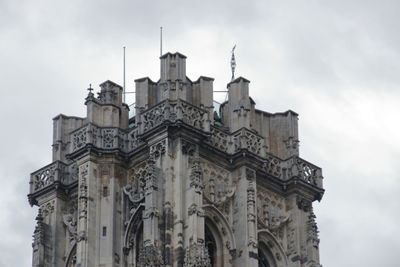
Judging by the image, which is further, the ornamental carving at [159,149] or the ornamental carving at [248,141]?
the ornamental carving at [248,141]

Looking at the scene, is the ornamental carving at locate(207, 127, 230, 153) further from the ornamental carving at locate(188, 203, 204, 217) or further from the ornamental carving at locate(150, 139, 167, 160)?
the ornamental carving at locate(188, 203, 204, 217)

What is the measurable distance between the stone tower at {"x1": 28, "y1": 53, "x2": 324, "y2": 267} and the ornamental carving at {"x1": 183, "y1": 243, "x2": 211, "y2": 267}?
1.6 inches

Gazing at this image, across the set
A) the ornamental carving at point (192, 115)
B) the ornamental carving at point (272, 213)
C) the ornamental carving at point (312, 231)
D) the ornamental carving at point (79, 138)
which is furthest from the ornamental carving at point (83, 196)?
the ornamental carving at point (312, 231)

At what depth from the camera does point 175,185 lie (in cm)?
6122

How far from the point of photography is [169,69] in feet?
209

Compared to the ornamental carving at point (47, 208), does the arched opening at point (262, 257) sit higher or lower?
lower

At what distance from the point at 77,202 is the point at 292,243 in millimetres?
6881

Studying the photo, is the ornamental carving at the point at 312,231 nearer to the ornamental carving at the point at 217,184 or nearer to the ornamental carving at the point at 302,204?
the ornamental carving at the point at 302,204

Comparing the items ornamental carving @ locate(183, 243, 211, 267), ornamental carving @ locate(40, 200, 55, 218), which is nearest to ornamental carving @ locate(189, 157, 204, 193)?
ornamental carving @ locate(183, 243, 211, 267)

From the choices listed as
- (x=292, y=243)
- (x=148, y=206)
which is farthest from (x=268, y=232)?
(x=148, y=206)

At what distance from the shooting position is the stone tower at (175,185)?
61.0 m

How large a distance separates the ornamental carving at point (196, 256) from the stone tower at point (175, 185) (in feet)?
0.14

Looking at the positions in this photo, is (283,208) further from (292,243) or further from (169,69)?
(169,69)

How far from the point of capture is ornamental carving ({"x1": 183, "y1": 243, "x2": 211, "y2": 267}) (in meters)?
59.2
